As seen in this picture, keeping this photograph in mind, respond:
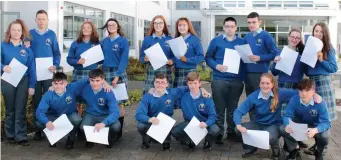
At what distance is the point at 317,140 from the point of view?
16.9ft

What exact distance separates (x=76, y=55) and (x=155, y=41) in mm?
1193

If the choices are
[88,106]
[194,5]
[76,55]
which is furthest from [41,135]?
[194,5]

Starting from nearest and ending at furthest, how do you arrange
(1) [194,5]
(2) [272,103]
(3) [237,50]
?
(2) [272,103], (3) [237,50], (1) [194,5]

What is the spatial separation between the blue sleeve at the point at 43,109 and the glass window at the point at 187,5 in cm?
2915

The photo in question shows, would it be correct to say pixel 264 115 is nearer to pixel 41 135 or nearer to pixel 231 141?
pixel 231 141

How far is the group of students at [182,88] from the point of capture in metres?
5.31

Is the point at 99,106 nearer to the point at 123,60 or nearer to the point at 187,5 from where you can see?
the point at 123,60

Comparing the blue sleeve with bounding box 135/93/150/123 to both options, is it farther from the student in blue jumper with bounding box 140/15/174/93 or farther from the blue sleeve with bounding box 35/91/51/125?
the blue sleeve with bounding box 35/91/51/125

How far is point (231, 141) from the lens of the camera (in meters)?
6.20

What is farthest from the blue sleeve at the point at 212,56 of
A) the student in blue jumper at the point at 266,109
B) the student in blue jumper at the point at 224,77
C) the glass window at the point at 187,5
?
the glass window at the point at 187,5

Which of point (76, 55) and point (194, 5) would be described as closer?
point (76, 55)

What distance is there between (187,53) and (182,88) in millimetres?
549

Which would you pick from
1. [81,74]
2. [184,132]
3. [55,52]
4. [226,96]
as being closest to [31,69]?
[55,52]

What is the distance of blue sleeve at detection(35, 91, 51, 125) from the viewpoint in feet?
18.1
